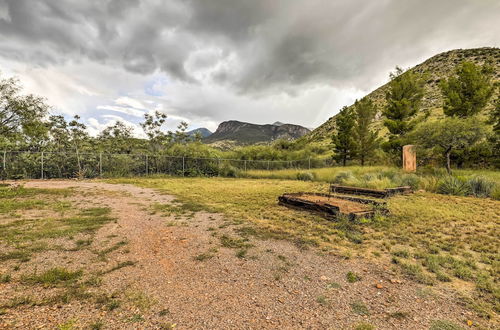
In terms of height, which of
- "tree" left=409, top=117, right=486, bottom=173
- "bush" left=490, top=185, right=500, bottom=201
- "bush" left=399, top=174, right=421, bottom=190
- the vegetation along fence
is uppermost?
"tree" left=409, top=117, right=486, bottom=173

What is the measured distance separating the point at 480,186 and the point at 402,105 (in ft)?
31.5

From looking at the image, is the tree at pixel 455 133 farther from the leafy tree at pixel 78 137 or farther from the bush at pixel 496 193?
the leafy tree at pixel 78 137

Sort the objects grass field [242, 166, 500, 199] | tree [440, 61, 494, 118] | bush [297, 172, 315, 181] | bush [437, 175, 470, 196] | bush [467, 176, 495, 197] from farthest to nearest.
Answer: bush [297, 172, 315, 181], tree [440, 61, 494, 118], grass field [242, 166, 500, 199], bush [437, 175, 470, 196], bush [467, 176, 495, 197]

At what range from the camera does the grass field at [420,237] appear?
2705mm

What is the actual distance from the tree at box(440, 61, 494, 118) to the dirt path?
15.9m

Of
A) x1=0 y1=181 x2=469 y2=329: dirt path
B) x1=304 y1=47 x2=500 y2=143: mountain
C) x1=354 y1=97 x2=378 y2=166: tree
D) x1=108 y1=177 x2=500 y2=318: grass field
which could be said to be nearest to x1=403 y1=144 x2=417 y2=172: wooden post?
x1=354 y1=97 x2=378 y2=166: tree

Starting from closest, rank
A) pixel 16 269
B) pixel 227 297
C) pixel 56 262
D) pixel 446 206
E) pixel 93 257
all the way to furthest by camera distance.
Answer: pixel 227 297 → pixel 16 269 → pixel 56 262 → pixel 93 257 → pixel 446 206

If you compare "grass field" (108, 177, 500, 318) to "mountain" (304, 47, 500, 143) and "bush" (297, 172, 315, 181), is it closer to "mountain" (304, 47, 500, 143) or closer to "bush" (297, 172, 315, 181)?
"bush" (297, 172, 315, 181)

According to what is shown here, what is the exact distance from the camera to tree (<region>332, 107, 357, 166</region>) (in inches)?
825

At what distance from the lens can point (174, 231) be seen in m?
4.65

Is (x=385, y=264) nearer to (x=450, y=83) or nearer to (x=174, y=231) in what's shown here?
(x=174, y=231)

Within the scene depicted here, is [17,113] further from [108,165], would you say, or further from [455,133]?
[455,133]

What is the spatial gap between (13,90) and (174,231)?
1162 centimetres

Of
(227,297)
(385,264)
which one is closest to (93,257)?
(227,297)
